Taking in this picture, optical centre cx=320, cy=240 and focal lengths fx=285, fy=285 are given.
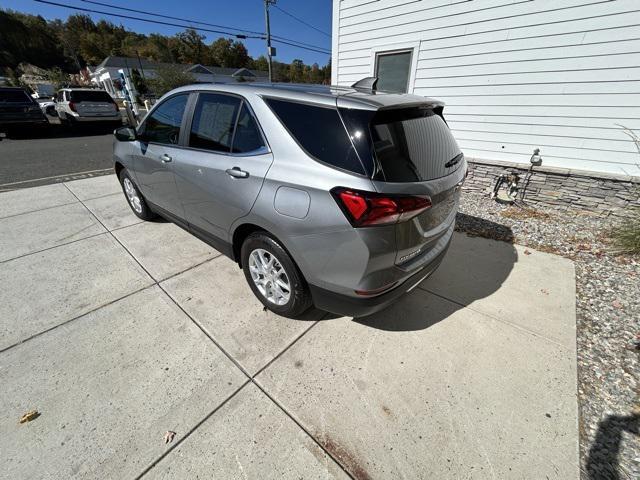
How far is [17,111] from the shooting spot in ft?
35.2

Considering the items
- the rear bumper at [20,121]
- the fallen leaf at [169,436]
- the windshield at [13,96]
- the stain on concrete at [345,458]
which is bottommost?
the fallen leaf at [169,436]

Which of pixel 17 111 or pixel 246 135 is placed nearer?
pixel 246 135

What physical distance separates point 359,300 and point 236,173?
4.23 feet

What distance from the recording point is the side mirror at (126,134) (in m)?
3.32

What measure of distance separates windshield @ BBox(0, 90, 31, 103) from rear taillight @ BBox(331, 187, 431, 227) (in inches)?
610

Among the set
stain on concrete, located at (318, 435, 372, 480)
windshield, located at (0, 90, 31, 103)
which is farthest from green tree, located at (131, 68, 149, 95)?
stain on concrete, located at (318, 435, 372, 480)

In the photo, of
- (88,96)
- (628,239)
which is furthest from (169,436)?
(88,96)

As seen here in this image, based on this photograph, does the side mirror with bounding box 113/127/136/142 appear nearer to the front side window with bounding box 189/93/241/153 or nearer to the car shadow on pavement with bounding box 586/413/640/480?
the front side window with bounding box 189/93/241/153

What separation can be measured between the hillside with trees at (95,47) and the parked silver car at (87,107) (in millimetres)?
57565

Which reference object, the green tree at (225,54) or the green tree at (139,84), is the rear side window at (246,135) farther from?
the green tree at (225,54)

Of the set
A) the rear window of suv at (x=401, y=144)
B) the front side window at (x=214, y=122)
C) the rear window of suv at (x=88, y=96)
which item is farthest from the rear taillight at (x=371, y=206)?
the rear window of suv at (x=88, y=96)

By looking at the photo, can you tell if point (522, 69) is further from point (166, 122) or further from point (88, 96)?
point (88, 96)

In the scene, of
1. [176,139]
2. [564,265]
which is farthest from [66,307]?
[564,265]

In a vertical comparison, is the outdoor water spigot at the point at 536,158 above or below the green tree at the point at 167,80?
below
